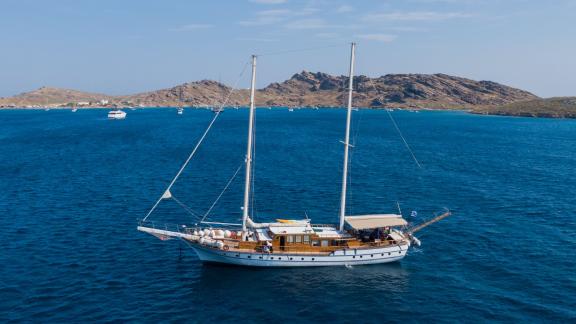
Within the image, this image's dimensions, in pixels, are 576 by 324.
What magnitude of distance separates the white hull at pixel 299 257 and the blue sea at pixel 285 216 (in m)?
0.85

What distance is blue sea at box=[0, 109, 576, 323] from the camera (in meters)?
39.7

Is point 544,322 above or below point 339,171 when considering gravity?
below

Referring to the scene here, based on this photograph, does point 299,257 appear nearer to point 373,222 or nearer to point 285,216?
point 373,222

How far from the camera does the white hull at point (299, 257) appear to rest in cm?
4687

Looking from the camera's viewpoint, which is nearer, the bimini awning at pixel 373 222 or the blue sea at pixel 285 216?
the blue sea at pixel 285 216

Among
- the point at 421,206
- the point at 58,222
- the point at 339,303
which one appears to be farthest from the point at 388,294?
the point at 58,222

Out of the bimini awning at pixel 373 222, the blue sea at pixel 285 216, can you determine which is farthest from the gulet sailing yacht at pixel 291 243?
the blue sea at pixel 285 216

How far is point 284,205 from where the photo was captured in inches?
2815

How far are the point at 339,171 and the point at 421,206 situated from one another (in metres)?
30.6

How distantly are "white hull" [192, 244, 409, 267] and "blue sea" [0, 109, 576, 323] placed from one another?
2.78 ft

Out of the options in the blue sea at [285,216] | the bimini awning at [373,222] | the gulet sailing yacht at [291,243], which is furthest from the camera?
the bimini awning at [373,222]

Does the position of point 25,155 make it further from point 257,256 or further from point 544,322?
point 544,322

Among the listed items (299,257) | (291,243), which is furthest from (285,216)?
(299,257)

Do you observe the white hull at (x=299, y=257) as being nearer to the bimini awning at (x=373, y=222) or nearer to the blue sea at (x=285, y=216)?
the blue sea at (x=285, y=216)
